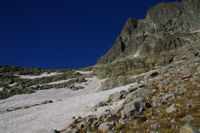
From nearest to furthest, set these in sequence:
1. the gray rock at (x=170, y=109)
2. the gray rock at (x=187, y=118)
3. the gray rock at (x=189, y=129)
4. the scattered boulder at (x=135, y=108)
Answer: the gray rock at (x=189, y=129) → the gray rock at (x=187, y=118) → the gray rock at (x=170, y=109) → the scattered boulder at (x=135, y=108)

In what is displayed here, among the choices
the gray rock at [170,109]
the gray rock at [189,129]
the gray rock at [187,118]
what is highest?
the gray rock at [170,109]

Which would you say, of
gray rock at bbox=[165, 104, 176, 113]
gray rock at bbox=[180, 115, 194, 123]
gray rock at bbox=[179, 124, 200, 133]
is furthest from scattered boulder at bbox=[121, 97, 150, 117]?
gray rock at bbox=[179, 124, 200, 133]

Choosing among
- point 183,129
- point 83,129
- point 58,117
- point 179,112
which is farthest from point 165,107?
point 58,117

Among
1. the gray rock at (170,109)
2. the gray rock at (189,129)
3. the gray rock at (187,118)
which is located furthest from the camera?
the gray rock at (170,109)

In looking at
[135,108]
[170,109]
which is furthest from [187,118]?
[135,108]

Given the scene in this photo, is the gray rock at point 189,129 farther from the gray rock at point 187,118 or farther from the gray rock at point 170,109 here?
the gray rock at point 170,109

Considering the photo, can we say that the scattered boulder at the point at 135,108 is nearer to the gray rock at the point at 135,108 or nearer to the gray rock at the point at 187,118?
the gray rock at the point at 135,108

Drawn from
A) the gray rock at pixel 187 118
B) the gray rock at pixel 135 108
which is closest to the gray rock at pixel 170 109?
the gray rock at pixel 187 118

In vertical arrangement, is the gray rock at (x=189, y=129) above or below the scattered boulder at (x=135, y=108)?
below

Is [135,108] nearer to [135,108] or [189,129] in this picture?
[135,108]

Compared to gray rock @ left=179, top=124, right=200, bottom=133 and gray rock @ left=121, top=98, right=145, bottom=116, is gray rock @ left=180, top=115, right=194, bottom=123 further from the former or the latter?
gray rock @ left=121, top=98, right=145, bottom=116

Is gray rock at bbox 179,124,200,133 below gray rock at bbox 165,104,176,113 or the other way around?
below

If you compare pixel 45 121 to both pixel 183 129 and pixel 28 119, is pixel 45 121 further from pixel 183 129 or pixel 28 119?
pixel 183 129

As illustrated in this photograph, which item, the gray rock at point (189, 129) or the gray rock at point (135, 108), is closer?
the gray rock at point (189, 129)
